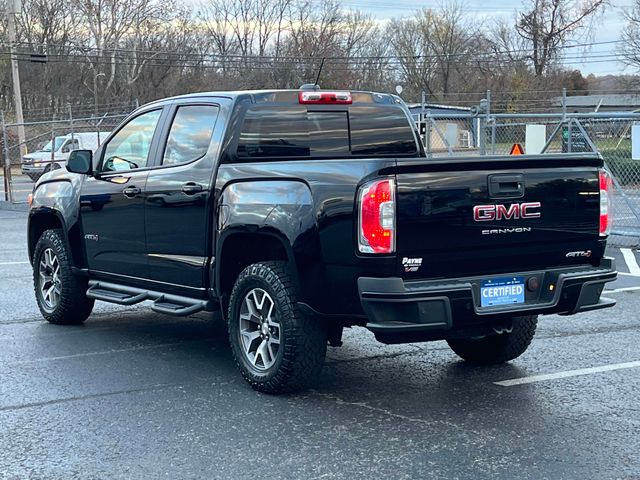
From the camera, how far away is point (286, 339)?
575cm

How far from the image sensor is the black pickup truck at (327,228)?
17.3ft

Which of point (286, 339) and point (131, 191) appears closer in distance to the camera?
point (286, 339)

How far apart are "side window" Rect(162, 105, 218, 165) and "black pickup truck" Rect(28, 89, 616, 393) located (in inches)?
0.7

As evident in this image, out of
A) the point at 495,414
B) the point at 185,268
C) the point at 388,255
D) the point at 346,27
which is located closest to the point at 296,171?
the point at 388,255

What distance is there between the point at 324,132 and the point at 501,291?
6.92 feet

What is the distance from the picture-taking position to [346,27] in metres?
61.7

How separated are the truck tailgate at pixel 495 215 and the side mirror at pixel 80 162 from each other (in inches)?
135

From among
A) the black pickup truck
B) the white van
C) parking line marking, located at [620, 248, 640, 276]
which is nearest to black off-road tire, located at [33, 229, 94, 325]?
the black pickup truck

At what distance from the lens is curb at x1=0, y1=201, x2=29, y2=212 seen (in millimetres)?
22753

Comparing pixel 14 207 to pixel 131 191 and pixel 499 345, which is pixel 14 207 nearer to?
pixel 131 191

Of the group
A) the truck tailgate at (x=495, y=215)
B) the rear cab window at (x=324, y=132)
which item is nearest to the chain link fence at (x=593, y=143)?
the rear cab window at (x=324, y=132)

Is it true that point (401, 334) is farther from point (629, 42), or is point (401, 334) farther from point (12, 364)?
point (629, 42)

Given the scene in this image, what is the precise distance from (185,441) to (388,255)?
1.51 metres

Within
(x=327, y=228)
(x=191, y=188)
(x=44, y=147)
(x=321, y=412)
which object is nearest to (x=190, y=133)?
(x=191, y=188)
